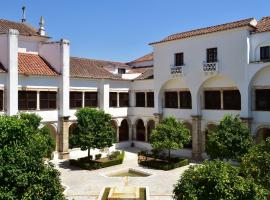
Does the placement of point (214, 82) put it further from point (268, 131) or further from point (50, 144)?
point (50, 144)

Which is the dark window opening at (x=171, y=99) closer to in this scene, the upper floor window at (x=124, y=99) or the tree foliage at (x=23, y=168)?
the upper floor window at (x=124, y=99)

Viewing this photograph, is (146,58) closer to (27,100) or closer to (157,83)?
(157,83)

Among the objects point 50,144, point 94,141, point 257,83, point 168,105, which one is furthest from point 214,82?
point 50,144

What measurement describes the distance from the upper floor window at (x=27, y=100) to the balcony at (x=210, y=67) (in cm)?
1646

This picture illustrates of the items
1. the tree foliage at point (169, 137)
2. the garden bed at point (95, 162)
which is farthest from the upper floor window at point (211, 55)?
the garden bed at point (95, 162)

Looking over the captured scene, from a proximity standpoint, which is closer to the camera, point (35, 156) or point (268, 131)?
point (35, 156)

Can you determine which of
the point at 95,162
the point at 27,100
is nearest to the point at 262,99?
the point at 95,162

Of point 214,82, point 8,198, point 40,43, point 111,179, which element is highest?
point 40,43

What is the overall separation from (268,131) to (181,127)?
7856mm

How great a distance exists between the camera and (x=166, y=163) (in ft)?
96.9

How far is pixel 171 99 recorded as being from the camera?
35.3 m

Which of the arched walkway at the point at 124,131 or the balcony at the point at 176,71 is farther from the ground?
the balcony at the point at 176,71

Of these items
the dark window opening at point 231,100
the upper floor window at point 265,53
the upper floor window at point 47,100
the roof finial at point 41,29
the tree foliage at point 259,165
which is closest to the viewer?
the tree foliage at point 259,165

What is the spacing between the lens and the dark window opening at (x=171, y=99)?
34812 mm
